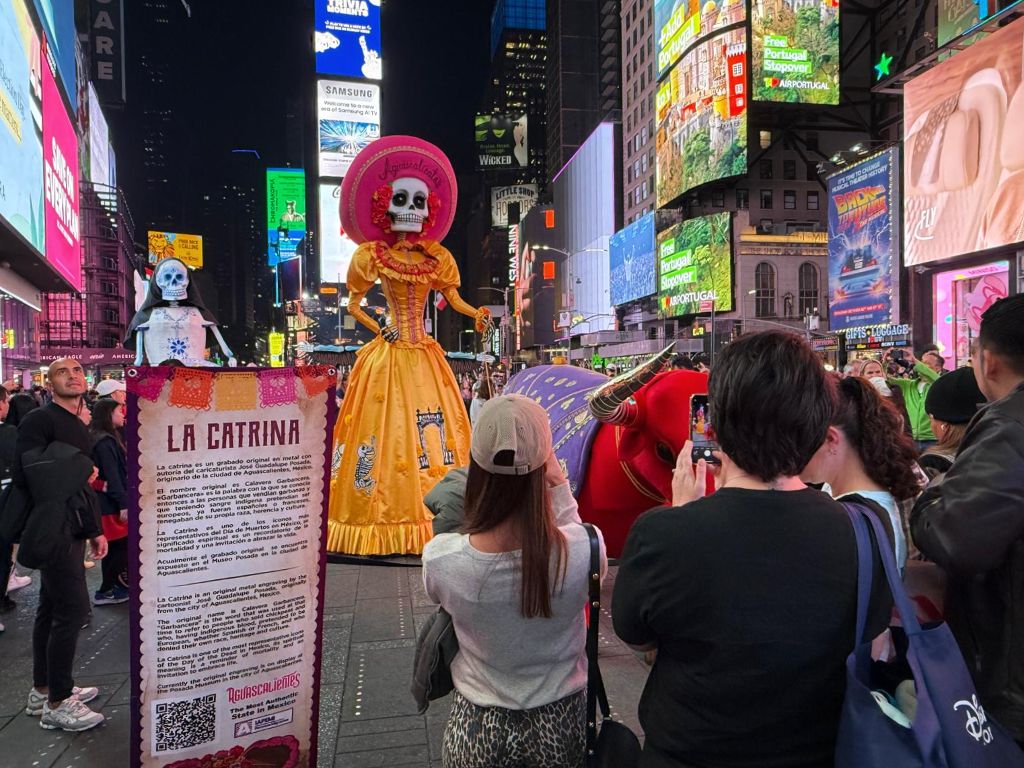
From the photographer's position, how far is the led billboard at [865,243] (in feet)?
80.6

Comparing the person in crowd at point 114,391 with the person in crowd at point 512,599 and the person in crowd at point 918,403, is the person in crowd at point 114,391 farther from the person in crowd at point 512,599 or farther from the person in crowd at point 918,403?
the person in crowd at point 918,403

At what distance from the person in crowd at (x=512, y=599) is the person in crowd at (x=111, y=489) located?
12.6 ft

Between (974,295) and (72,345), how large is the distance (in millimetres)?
→ 44978

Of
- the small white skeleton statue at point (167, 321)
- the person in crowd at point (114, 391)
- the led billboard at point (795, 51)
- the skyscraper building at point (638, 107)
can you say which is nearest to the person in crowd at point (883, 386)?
the small white skeleton statue at point (167, 321)

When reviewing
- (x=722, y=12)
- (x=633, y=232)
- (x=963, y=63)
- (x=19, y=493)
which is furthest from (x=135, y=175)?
(x=19, y=493)

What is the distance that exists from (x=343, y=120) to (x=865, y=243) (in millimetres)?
32492

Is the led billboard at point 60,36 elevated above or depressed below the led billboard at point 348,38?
below

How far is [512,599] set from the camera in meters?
1.72

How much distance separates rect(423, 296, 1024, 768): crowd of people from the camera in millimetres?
1344

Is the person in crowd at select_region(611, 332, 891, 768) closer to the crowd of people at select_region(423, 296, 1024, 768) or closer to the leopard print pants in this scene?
the crowd of people at select_region(423, 296, 1024, 768)

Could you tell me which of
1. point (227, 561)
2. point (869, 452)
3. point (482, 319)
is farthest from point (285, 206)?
point (869, 452)

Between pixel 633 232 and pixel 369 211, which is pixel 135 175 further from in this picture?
pixel 369 211

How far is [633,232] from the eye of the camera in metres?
47.6

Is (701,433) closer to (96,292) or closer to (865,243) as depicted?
(865,243)
